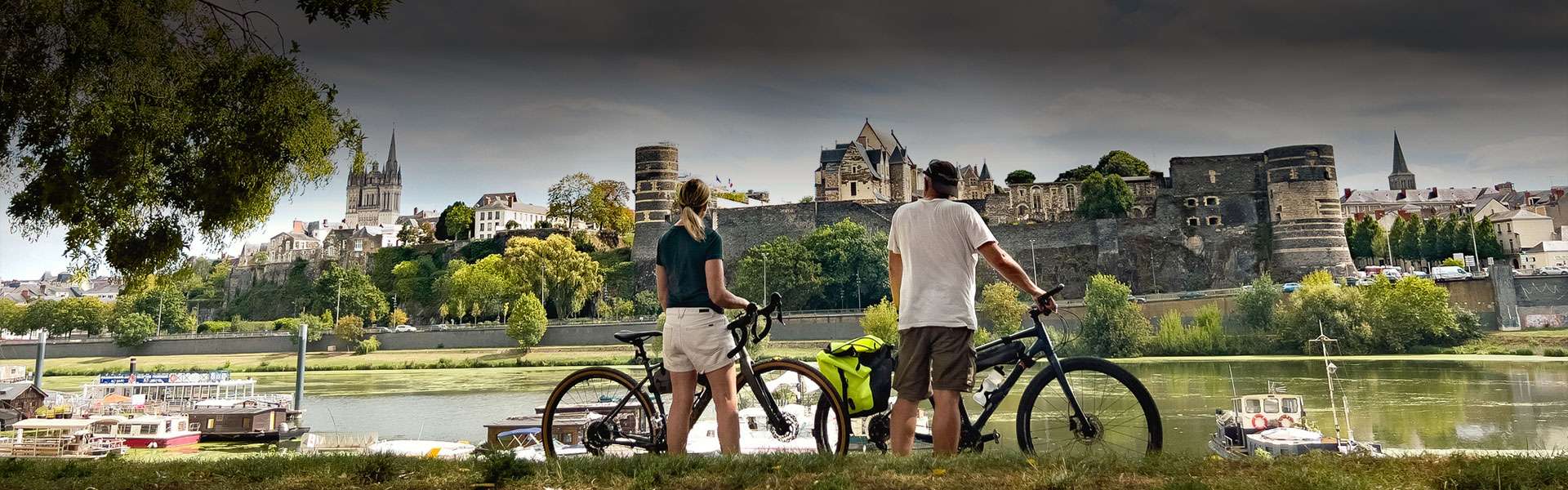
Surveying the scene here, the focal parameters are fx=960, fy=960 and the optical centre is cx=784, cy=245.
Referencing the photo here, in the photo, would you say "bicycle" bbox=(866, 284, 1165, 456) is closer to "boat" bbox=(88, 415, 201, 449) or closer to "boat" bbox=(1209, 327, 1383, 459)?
"boat" bbox=(1209, 327, 1383, 459)

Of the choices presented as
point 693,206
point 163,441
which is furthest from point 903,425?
point 163,441

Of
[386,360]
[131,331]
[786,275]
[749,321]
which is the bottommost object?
[386,360]

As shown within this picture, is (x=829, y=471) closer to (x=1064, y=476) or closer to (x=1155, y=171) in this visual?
Result: (x=1064, y=476)

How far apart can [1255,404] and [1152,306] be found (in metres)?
30.6

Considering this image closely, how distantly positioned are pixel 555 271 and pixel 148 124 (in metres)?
47.1

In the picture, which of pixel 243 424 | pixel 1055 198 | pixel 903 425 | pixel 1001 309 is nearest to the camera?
pixel 903 425

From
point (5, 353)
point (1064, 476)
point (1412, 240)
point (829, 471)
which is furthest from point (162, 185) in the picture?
point (5, 353)

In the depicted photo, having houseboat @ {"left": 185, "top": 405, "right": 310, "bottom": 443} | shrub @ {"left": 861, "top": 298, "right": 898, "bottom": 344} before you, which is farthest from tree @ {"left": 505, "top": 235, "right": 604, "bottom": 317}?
houseboat @ {"left": 185, "top": 405, "right": 310, "bottom": 443}

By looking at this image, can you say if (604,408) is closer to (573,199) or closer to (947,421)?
(947,421)

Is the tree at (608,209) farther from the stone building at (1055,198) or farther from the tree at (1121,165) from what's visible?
the tree at (1121,165)

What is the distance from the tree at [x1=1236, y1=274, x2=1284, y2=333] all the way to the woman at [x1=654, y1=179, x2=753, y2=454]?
37322mm

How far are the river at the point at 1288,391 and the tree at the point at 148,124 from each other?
20.0ft

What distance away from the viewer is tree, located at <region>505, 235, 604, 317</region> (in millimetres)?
52750

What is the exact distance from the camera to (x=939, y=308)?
14.9ft
